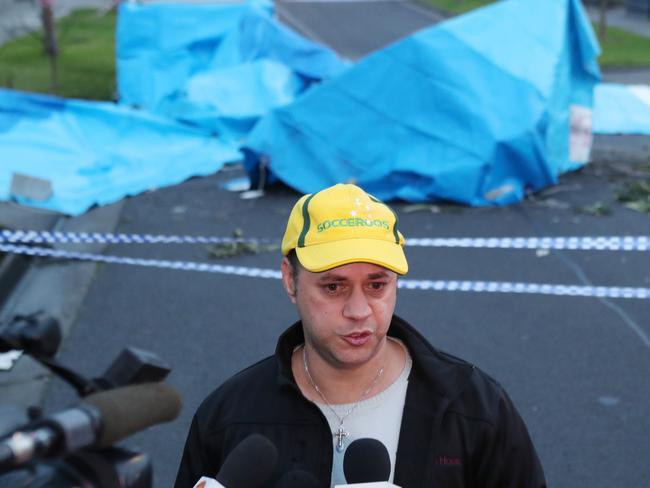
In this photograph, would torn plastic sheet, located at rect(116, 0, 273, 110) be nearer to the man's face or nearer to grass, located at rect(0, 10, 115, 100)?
grass, located at rect(0, 10, 115, 100)

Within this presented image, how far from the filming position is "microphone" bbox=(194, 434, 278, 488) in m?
1.96

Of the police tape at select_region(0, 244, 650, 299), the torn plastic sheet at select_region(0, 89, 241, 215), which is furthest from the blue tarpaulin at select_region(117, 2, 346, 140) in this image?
the police tape at select_region(0, 244, 650, 299)

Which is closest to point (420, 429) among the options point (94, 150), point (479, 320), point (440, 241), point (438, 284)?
point (479, 320)

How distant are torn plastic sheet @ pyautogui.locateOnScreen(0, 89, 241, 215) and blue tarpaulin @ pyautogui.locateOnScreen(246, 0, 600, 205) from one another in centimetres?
150

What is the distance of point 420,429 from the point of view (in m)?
2.55

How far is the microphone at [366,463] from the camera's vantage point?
2.12 metres

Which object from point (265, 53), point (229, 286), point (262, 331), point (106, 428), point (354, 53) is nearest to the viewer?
point (106, 428)

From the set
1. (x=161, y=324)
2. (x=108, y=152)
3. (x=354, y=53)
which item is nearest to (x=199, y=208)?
(x=108, y=152)

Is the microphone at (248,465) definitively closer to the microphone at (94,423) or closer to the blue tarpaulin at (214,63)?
the microphone at (94,423)

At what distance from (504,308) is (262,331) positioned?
6.01ft

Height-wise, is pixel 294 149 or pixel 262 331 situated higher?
pixel 262 331

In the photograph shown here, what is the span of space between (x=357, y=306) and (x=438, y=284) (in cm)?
550

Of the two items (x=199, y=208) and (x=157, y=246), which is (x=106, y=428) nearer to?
(x=157, y=246)

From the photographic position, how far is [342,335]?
104 inches
